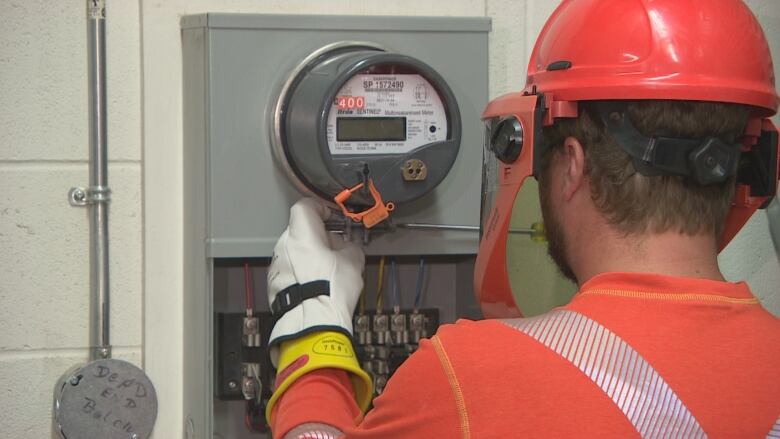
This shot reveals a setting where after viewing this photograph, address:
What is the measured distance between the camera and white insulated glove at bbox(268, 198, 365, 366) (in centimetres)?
135

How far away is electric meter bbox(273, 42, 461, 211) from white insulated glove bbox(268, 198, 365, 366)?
2.2 inches

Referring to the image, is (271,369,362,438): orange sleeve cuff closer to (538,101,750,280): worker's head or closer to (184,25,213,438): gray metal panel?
(184,25,213,438): gray metal panel

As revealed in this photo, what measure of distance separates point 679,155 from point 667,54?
0.11 m

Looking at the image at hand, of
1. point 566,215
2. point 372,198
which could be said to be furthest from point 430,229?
point 566,215

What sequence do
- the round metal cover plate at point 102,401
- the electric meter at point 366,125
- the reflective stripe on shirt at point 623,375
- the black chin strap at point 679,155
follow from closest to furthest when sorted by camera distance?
1. the reflective stripe on shirt at point 623,375
2. the black chin strap at point 679,155
3. the electric meter at point 366,125
4. the round metal cover plate at point 102,401

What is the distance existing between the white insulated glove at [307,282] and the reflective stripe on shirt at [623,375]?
45 centimetres

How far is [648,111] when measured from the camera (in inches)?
41.1

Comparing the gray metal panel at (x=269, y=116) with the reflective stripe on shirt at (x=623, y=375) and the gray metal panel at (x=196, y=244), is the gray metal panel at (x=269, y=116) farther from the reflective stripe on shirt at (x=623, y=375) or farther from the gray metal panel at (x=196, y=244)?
the reflective stripe on shirt at (x=623, y=375)

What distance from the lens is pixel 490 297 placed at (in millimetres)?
1329

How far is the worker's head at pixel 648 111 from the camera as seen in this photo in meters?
1.04

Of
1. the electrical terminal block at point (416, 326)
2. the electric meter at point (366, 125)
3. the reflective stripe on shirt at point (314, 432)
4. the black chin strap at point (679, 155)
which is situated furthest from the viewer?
the electrical terminal block at point (416, 326)

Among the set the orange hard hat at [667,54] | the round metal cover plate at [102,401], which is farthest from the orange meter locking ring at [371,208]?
the round metal cover plate at [102,401]

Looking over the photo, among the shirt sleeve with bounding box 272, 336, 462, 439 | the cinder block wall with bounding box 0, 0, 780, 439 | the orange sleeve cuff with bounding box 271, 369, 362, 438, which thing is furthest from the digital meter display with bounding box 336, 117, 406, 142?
the shirt sleeve with bounding box 272, 336, 462, 439

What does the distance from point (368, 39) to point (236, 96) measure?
21cm
